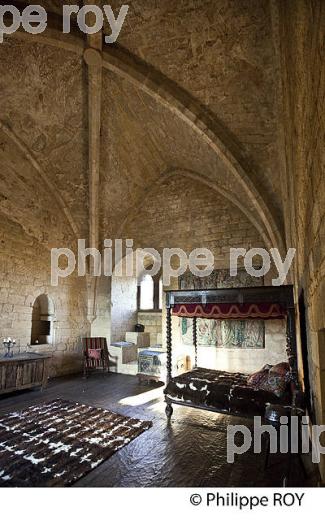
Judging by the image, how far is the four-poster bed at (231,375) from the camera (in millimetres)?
3787

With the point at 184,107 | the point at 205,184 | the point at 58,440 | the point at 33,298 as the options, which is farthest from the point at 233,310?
the point at 33,298

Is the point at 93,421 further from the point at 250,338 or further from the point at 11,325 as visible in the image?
the point at 250,338

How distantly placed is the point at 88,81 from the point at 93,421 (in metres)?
6.21

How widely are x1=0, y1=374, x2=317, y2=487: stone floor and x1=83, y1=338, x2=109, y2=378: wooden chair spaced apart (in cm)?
202

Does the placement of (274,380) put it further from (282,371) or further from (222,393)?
(222,393)

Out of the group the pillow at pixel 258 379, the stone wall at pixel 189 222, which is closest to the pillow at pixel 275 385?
the pillow at pixel 258 379

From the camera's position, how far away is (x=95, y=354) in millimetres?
7262

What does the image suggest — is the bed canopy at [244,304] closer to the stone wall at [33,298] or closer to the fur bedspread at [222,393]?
the fur bedspread at [222,393]

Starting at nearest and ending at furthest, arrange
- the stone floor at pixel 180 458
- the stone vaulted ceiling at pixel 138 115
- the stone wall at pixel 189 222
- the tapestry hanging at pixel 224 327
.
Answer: the stone floor at pixel 180 458, the stone vaulted ceiling at pixel 138 115, the tapestry hanging at pixel 224 327, the stone wall at pixel 189 222

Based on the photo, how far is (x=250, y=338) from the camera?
624 cm

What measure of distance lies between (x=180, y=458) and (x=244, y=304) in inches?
94.2

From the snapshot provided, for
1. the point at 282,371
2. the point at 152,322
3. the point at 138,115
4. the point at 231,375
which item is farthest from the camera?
the point at 152,322

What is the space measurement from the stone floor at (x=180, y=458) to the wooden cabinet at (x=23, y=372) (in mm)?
321
